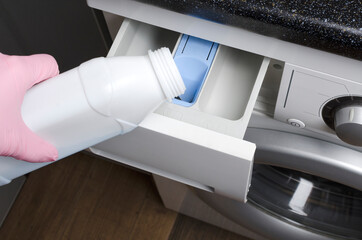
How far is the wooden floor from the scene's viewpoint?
1.26 meters

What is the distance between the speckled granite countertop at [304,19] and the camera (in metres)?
0.43

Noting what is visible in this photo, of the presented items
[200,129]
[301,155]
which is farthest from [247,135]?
[200,129]

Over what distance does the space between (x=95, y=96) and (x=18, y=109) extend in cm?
9

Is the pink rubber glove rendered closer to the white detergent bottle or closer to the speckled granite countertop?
the white detergent bottle

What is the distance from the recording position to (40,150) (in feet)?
1.55

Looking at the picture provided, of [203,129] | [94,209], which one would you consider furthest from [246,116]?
[94,209]

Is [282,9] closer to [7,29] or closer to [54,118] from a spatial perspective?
[54,118]

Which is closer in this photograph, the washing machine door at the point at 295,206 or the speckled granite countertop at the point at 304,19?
the speckled granite countertop at the point at 304,19

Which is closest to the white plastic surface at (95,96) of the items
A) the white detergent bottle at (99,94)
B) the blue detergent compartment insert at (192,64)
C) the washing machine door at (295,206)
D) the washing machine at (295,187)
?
the white detergent bottle at (99,94)

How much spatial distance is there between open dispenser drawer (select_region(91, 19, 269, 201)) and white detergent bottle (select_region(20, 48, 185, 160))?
0.04 meters

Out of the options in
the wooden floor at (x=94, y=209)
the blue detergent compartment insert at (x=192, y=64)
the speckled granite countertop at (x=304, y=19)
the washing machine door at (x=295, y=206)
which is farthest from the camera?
the wooden floor at (x=94, y=209)

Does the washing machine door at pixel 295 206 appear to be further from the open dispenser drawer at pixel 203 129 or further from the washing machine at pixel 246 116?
the open dispenser drawer at pixel 203 129

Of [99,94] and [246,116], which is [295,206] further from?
[99,94]

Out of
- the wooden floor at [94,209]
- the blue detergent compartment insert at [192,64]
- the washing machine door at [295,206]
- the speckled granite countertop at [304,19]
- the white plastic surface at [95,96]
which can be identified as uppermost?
the speckled granite countertop at [304,19]
